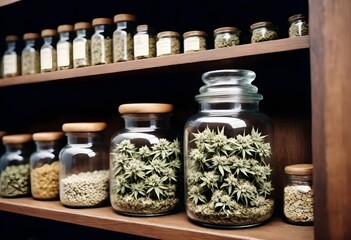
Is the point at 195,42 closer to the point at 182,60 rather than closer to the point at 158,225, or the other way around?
the point at 182,60

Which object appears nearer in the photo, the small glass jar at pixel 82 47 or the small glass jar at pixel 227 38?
the small glass jar at pixel 227 38

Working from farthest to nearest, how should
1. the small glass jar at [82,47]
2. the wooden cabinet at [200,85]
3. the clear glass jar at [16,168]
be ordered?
the clear glass jar at [16,168] → the small glass jar at [82,47] → the wooden cabinet at [200,85]

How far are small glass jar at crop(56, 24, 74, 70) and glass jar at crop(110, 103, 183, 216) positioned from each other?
0.28 metres

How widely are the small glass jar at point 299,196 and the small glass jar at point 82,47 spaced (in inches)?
26.5

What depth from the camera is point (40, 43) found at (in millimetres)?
1387

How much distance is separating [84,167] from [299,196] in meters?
0.63

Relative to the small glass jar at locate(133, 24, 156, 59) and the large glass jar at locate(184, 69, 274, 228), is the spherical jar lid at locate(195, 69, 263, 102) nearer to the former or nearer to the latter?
the large glass jar at locate(184, 69, 274, 228)

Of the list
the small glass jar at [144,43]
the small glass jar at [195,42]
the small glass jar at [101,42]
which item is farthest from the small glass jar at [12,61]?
the small glass jar at [195,42]

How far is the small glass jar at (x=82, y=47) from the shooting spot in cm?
120

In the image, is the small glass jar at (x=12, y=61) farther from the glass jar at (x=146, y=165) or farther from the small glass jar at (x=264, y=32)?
the small glass jar at (x=264, y=32)

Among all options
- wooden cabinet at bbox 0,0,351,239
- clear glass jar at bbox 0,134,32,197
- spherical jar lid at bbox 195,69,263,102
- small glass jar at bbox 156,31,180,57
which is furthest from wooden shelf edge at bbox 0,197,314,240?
small glass jar at bbox 156,31,180,57

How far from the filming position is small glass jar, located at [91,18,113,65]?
1.17 metres

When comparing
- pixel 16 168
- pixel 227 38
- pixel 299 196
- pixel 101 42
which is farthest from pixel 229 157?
pixel 16 168

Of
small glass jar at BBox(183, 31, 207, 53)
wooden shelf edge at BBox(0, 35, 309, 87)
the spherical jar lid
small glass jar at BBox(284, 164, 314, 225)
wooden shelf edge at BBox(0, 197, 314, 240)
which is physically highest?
small glass jar at BBox(183, 31, 207, 53)
